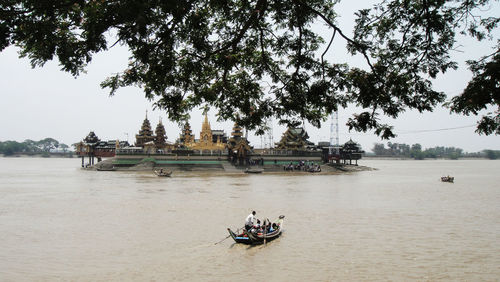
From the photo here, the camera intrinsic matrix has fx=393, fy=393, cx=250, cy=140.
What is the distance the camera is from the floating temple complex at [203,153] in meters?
63.9

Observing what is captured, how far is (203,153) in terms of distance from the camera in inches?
2645

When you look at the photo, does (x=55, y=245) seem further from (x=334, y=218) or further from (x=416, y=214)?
(x=416, y=214)

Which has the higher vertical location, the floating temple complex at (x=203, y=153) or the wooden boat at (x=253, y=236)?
the floating temple complex at (x=203, y=153)

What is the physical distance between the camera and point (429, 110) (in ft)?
21.3

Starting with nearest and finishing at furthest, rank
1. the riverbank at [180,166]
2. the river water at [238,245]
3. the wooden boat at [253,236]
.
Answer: the river water at [238,245], the wooden boat at [253,236], the riverbank at [180,166]

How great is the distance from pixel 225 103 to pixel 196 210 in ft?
47.8

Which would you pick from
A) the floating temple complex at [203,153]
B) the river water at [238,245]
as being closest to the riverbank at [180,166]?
the floating temple complex at [203,153]

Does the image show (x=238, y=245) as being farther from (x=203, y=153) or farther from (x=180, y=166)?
(x=203, y=153)

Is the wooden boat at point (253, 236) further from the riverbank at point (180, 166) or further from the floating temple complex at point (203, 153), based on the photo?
the floating temple complex at point (203, 153)

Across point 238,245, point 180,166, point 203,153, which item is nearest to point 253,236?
point 238,245

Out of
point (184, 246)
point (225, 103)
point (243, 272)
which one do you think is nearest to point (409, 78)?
point (225, 103)

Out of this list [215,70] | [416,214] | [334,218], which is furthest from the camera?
[416,214]

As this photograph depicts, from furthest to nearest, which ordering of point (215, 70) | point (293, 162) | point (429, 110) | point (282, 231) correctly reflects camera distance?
point (293, 162) < point (282, 231) < point (215, 70) < point (429, 110)

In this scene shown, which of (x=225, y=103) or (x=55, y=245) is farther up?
(x=225, y=103)
